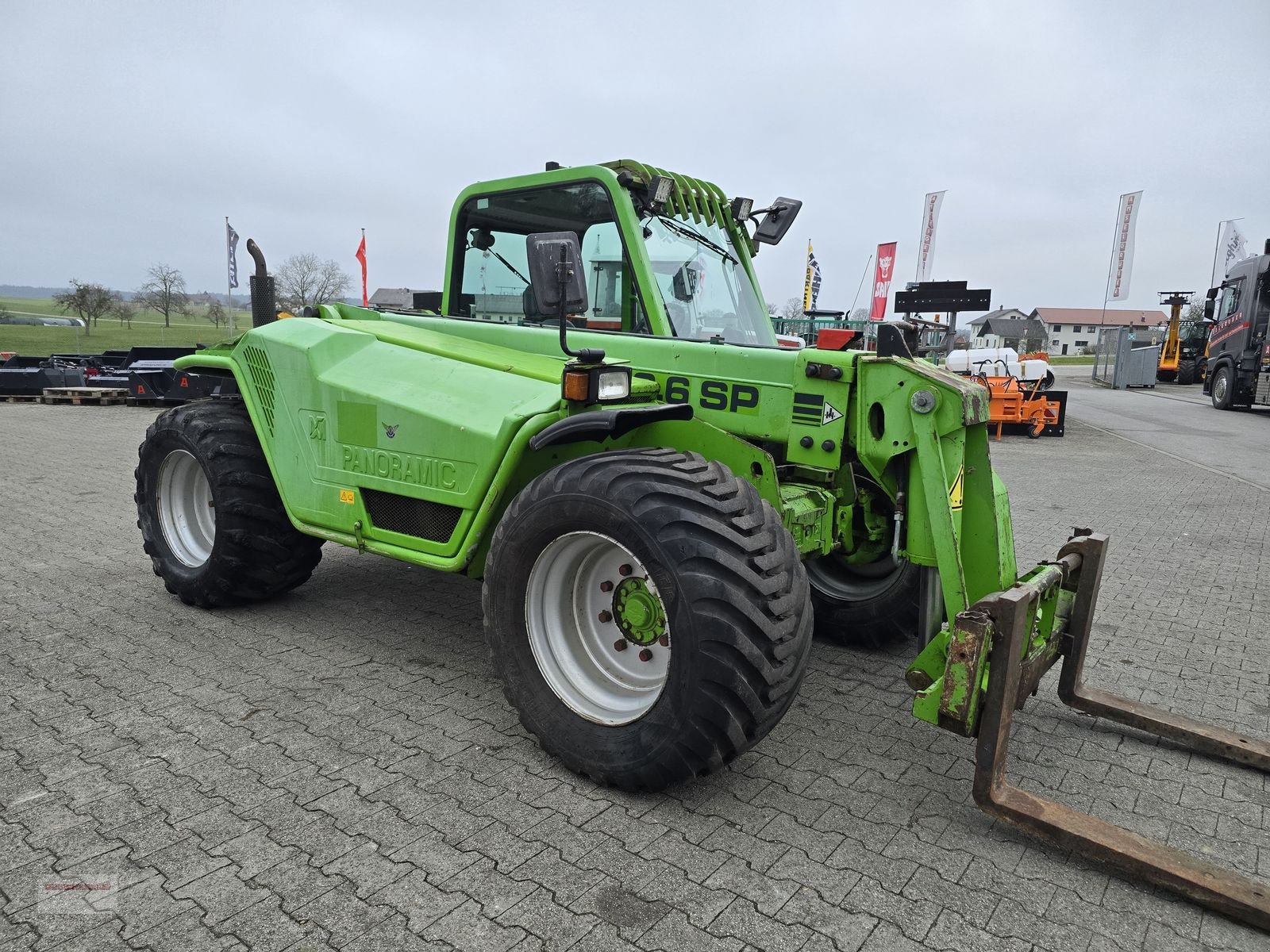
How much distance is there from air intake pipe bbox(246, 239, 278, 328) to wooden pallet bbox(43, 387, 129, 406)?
15.4m

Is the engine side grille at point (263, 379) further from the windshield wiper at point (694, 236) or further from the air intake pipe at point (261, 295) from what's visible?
the windshield wiper at point (694, 236)

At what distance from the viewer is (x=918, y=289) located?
65.3 feet

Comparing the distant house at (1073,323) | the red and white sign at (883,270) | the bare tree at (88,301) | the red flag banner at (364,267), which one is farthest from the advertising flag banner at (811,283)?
the distant house at (1073,323)

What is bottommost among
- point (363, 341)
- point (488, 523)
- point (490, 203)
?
point (488, 523)

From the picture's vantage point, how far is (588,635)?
3367mm

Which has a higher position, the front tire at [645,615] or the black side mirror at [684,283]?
the black side mirror at [684,283]

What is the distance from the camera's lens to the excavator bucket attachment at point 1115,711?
2.52m

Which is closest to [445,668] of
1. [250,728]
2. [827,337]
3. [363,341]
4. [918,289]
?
Result: [250,728]

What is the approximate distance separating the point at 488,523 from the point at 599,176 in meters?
1.81


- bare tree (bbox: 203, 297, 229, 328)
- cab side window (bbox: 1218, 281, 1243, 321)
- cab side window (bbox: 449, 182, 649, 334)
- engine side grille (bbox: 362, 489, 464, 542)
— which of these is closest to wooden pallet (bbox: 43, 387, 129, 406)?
cab side window (bbox: 449, 182, 649, 334)

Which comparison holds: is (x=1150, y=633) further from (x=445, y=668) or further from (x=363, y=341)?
(x=363, y=341)

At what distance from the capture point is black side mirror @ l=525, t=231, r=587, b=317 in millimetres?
3162

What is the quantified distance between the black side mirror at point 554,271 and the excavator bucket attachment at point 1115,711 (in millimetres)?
1804

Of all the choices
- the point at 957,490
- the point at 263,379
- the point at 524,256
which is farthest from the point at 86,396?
the point at 957,490
